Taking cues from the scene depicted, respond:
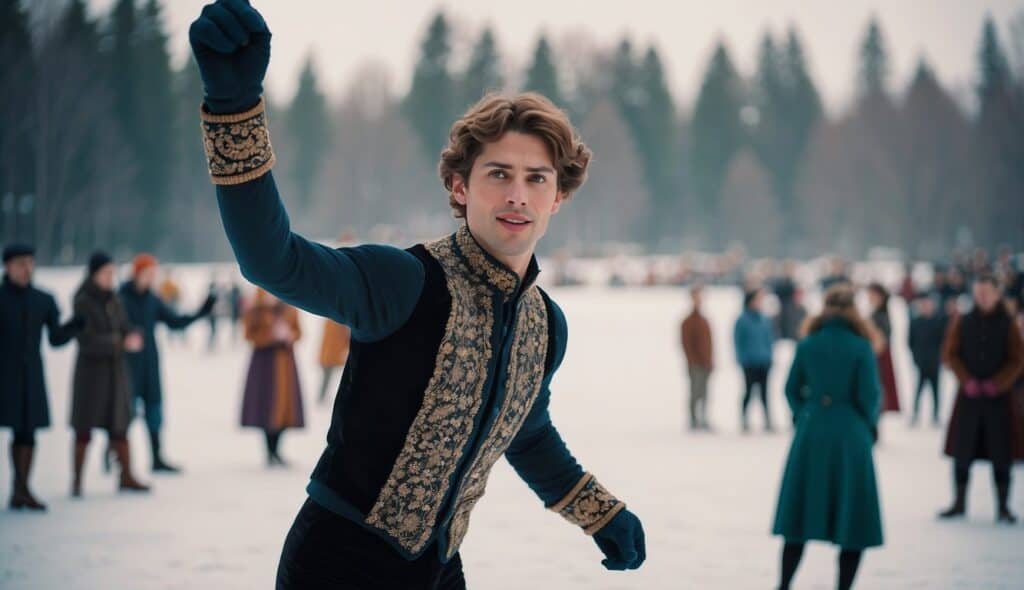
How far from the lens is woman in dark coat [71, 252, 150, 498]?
6820 mm

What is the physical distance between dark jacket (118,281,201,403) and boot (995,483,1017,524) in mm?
5860

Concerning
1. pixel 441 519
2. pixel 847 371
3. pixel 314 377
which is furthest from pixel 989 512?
pixel 314 377

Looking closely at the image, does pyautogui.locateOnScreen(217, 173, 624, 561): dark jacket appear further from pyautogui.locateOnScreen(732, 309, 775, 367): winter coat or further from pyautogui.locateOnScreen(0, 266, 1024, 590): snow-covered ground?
pyautogui.locateOnScreen(732, 309, 775, 367): winter coat

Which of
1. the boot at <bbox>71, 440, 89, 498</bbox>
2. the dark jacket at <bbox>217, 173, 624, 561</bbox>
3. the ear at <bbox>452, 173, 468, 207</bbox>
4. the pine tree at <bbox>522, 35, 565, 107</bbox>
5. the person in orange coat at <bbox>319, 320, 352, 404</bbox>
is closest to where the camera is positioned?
the dark jacket at <bbox>217, 173, 624, 561</bbox>

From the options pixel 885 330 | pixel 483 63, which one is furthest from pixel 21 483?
pixel 483 63

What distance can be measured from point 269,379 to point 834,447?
4758mm

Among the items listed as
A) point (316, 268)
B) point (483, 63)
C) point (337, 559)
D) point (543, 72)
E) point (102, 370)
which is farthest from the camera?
point (483, 63)

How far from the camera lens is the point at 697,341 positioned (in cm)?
1074

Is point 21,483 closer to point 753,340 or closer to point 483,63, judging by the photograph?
point 753,340

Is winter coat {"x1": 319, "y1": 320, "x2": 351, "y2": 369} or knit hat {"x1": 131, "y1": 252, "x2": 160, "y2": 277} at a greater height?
knit hat {"x1": 131, "y1": 252, "x2": 160, "y2": 277}

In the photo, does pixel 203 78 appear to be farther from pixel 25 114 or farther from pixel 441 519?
pixel 25 114

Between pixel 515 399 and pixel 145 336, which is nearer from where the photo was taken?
pixel 515 399

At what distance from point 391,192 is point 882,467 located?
55.4 metres

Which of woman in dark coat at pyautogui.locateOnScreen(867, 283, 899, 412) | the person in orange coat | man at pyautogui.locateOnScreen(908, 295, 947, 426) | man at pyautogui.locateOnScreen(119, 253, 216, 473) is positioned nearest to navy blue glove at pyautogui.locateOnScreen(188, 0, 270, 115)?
man at pyautogui.locateOnScreen(119, 253, 216, 473)
